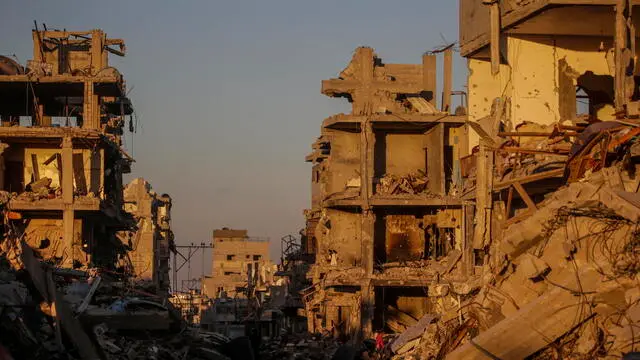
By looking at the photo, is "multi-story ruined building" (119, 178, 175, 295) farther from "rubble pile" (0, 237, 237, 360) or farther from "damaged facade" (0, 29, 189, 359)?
"rubble pile" (0, 237, 237, 360)

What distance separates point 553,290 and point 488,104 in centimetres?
1429

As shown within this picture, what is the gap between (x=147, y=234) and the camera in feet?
209

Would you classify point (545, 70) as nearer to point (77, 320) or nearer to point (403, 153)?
point (77, 320)

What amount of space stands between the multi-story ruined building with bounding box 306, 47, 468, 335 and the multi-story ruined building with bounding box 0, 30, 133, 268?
9052 millimetres

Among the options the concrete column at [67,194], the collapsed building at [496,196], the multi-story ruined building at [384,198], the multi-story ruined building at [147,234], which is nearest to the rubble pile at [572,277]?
the collapsed building at [496,196]

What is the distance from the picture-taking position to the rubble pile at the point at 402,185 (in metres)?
43.9

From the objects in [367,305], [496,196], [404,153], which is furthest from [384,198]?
[496,196]

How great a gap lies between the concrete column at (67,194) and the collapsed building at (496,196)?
997 centimetres

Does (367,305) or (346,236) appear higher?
(346,236)

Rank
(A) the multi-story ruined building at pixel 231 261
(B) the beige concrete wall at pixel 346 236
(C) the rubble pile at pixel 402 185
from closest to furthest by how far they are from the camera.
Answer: (C) the rubble pile at pixel 402 185, (B) the beige concrete wall at pixel 346 236, (A) the multi-story ruined building at pixel 231 261

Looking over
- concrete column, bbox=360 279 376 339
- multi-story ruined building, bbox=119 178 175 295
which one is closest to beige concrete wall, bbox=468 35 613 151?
concrete column, bbox=360 279 376 339

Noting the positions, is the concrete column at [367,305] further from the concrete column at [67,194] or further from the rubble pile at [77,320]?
the rubble pile at [77,320]

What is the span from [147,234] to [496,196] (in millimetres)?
39748

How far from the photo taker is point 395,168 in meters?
46.3
